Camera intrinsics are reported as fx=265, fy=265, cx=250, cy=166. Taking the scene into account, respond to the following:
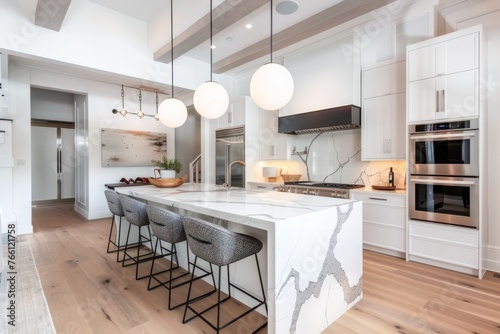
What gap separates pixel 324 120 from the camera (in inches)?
150

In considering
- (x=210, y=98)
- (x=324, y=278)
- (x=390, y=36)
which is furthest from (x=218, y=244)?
(x=390, y=36)

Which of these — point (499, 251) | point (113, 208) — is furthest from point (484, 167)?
point (113, 208)

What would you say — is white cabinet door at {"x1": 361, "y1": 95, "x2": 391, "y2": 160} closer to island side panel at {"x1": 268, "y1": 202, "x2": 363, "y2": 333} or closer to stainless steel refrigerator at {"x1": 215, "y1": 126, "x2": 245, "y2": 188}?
island side panel at {"x1": 268, "y1": 202, "x2": 363, "y2": 333}

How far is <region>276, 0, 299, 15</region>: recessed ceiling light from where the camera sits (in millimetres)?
2939

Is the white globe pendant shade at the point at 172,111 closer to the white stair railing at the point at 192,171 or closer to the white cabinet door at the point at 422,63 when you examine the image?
the white cabinet door at the point at 422,63

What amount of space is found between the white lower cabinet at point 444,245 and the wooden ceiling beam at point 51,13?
465 centimetres

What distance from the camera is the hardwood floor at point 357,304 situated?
6.20 ft

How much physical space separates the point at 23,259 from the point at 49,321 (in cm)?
176

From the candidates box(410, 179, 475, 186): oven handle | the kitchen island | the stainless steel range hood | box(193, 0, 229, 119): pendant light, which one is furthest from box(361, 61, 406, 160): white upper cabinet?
box(193, 0, 229, 119): pendant light

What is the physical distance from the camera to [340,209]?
193 cm

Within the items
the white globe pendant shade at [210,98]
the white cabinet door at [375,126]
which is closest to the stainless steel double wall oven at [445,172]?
the white cabinet door at [375,126]

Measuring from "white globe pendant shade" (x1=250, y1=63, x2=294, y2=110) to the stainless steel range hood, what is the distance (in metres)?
1.59

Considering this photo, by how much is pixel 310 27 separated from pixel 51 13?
310 centimetres

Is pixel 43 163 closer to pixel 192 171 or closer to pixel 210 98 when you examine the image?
pixel 192 171
